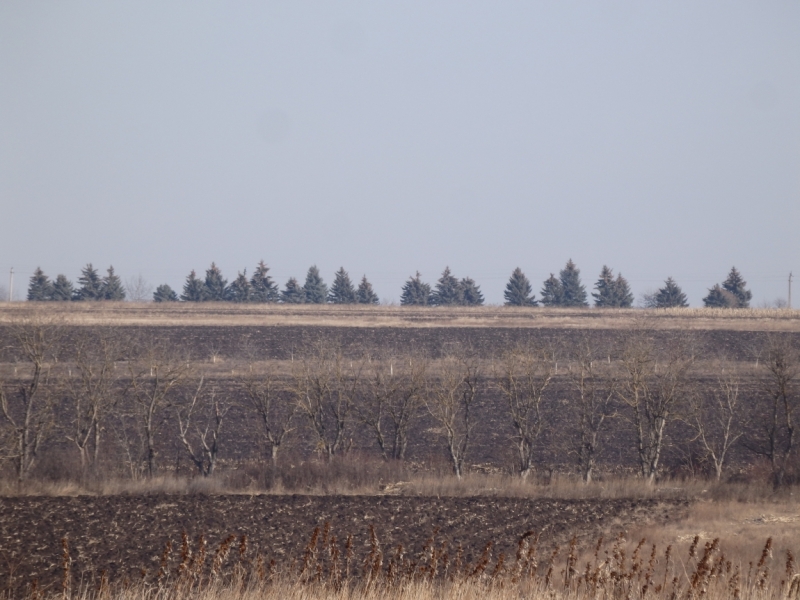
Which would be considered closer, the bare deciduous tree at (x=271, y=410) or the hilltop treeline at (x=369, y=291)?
the bare deciduous tree at (x=271, y=410)

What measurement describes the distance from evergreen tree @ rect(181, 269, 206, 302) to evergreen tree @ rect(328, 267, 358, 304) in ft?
45.4

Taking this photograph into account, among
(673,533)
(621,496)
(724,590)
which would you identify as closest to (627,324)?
(621,496)

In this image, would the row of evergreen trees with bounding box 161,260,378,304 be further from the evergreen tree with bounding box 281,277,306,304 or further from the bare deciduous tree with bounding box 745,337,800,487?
the bare deciduous tree with bounding box 745,337,800,487

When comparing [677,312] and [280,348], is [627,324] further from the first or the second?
[280,348]

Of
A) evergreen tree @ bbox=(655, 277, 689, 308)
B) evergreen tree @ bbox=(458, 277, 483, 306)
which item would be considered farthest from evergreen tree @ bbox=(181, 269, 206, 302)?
evergreen tree @ bbox=(655, 277, 689, 308)

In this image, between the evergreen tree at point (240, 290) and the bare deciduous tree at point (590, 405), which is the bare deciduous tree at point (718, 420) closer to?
the bare deciduous tree at point (590, 405)

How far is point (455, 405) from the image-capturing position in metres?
32.5

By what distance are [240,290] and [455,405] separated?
50183mm

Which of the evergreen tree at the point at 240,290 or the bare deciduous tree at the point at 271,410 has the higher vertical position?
the evergreen tree at the point at 240,290

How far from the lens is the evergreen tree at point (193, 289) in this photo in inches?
3051

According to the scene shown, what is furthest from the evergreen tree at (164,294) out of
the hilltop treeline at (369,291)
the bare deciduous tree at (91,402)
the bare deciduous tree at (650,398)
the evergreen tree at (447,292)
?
the bare deciduous tree at (650,398)

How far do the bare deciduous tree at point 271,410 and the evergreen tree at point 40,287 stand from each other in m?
44.8

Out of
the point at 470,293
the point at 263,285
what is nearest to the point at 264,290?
the point at 263,285

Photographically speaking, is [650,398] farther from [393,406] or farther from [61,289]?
[61,289]
